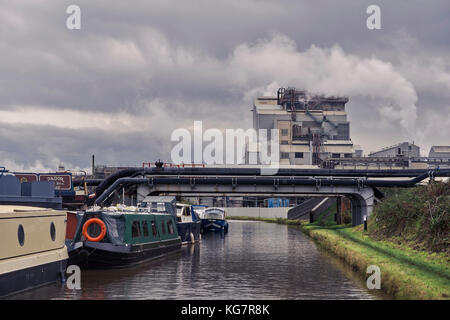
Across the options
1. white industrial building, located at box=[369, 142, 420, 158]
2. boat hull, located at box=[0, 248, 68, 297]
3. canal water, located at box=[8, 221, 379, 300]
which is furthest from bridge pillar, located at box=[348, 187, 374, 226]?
white industrial building, located at box=[369, 142, 420, 158]

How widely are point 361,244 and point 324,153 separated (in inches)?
3551

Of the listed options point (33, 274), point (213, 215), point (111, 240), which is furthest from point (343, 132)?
point (33, 274)

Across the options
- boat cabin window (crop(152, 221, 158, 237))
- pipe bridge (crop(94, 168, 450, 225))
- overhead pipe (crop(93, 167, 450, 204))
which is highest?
overhead pipe (crop(93, 167, 450, 204))

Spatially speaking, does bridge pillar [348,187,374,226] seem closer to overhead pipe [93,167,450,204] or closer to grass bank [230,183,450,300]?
overhead pipe [93,167,450,204]

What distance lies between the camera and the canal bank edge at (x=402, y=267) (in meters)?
19.5

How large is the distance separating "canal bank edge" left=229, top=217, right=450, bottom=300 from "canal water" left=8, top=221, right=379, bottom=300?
79 cm

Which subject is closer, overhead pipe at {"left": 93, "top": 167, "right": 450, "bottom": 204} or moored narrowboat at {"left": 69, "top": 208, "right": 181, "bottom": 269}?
moored narrowboat at {"left": 69, "top": 208, "right": 181, "bottom": 269}

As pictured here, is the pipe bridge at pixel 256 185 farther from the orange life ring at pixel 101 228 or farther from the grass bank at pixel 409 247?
the orange life ring at pixel 101 228

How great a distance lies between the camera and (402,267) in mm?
24141

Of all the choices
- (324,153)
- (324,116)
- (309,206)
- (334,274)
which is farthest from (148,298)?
(324,116)

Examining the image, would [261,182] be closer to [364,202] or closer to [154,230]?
[364,202]

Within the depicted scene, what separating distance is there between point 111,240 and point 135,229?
123 inches
